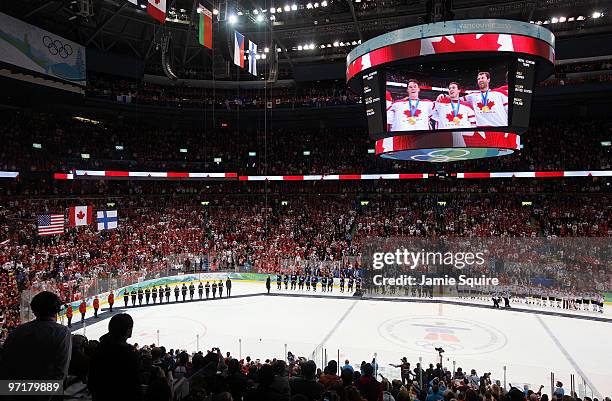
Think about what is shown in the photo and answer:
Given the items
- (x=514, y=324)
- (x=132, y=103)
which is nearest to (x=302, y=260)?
(x=514, y=324)

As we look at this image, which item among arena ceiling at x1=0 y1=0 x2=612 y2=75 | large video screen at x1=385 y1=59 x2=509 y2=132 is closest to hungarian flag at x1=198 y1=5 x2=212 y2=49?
arena ceiling at x1=0 y1=0 x2=612 y2=75

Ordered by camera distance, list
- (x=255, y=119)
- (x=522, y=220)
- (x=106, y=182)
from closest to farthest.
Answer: (x=522, y=220), (x=106, y=182), (x=255, y=119)

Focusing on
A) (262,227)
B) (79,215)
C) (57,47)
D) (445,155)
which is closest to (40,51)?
(57,47)

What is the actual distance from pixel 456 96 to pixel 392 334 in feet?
31.3

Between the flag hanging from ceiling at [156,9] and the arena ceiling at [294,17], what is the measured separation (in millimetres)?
6738

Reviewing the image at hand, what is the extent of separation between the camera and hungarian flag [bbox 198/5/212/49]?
45.1ft

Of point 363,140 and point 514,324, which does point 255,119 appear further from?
point 514,324

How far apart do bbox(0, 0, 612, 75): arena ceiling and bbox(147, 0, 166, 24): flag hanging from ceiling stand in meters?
6.74

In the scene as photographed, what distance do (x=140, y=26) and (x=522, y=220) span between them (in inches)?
1188

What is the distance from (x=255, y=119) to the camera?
3653 centimetres

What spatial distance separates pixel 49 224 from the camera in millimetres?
20844

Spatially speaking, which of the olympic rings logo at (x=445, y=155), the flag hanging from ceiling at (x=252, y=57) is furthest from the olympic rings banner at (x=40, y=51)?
the olympic rings logo at (x=445, y=155)

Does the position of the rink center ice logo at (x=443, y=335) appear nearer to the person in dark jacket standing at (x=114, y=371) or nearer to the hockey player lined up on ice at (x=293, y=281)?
the hockey player lined up on ice at (x=293, y=281)

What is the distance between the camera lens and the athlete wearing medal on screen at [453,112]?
13164mm
